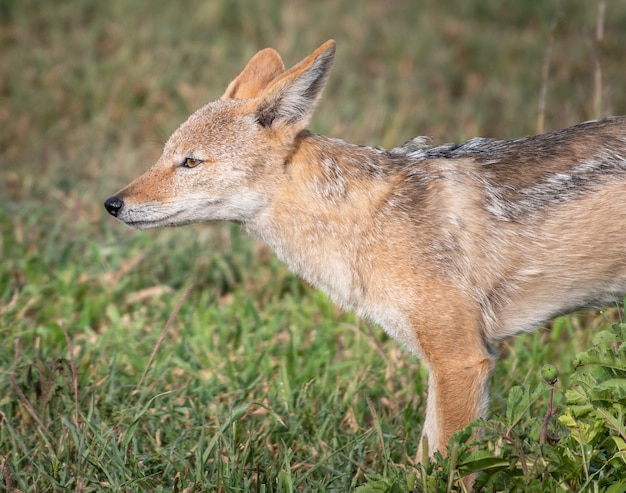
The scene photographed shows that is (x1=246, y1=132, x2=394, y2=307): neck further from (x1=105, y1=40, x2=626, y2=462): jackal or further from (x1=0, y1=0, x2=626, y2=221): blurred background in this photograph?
(x1=0, y1=0, x2=626, y2=221): blurred background

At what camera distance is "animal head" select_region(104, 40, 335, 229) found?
4.54 meters

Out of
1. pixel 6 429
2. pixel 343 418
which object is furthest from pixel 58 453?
pixel 343 418

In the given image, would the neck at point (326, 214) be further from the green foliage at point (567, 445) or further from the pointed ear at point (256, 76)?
the green foliage at point (567, 445)

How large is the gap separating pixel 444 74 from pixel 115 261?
5.60 meters

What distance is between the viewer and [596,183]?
14.2 ft

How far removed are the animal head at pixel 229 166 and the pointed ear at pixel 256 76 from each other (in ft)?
1.51

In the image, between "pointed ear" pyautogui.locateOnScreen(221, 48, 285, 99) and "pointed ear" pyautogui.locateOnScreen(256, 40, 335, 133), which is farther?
"pointed ear" pyautogui.locateOnScreen(221, 48, 285, 99)

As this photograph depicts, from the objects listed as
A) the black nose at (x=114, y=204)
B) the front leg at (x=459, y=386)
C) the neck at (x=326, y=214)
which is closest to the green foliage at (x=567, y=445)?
the front leg at (x=459, y=386)

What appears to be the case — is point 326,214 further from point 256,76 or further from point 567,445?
point 567,445

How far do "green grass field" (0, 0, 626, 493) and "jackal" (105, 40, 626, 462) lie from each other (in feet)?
1.24

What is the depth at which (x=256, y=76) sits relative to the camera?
516 centimetres

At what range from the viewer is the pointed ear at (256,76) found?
5086 millimetres

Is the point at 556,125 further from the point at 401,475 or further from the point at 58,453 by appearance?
the point at 58,453

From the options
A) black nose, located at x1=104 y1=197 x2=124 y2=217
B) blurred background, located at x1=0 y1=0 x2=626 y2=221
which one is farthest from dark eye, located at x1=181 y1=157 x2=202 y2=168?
blurred background, located at x1=0 y1=0 x2=626 y2=221
